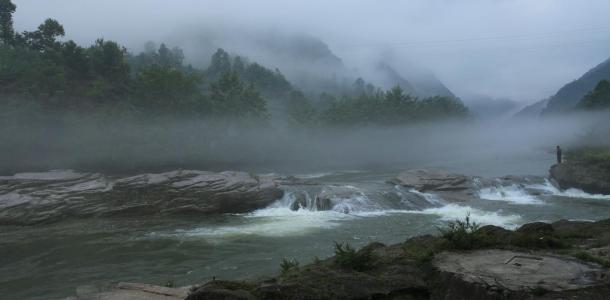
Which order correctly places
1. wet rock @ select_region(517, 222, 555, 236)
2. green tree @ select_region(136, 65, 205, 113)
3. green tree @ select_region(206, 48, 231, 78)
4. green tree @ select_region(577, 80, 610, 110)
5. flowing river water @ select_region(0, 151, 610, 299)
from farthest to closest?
green tree @ select_region(206, 48, 231, 78)
green tree @ select_region(577, 80, 610, 110)
green tree @ select_region(136, 65, 205, 113)
flowing river water @ select_region(0, 151, 610, 299)
wet rock @ select_region(517, 222, 555, 236)

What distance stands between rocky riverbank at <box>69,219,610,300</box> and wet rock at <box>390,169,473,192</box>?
820 inches

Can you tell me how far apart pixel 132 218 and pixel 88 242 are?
4693 millimetres

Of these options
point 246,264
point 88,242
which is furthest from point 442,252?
point 88,242

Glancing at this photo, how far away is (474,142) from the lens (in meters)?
109

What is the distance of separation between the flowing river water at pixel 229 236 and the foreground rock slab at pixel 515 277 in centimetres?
531

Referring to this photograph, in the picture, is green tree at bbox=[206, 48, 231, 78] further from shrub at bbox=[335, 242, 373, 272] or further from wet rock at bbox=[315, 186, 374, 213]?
shrub at bbox=[335, 242, 373, 272]

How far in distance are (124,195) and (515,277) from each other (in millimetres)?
20776

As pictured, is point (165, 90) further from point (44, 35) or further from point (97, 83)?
point (44, 35)

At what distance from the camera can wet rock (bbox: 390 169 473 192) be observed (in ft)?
95.6

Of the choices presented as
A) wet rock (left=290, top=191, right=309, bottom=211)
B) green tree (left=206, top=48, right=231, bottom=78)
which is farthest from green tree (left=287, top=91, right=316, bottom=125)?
wet rock (left=290, top=191, right=309, bottom=211)

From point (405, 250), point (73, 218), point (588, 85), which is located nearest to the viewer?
point (405, 250)

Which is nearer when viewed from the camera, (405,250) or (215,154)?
(405,250)

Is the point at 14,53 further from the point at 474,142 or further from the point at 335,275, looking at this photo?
the point at 474,142

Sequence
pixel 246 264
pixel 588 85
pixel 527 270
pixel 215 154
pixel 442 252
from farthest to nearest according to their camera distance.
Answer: pixel 588 85 < pixel 215 154 < pixel 246 264 < pixel 442 252 < pixel 527 270
